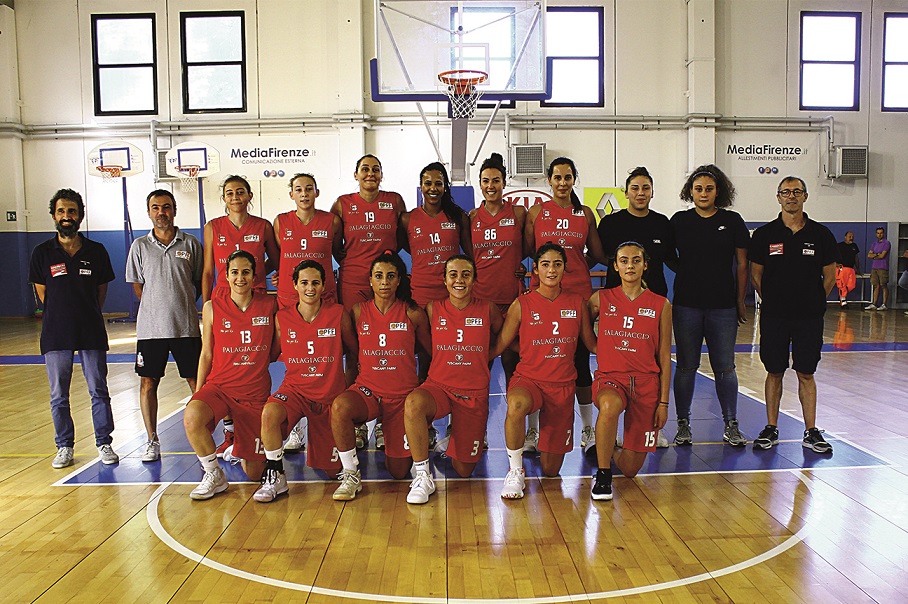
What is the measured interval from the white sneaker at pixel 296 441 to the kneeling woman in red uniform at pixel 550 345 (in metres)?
1.58

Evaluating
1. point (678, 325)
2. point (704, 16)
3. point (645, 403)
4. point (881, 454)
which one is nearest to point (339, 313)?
point (645, 403)

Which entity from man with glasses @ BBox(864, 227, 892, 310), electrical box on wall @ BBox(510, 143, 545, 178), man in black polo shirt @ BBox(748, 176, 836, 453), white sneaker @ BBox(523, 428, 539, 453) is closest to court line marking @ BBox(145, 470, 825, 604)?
man in black polo shirt @ BBox(748, 176, 836, 453)

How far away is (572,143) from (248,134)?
6319 millimetres

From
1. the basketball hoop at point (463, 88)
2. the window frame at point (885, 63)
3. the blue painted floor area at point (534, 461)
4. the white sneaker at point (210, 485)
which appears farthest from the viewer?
the window frame at point (885, 63)

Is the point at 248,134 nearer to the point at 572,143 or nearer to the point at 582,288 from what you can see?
the point at 572,143

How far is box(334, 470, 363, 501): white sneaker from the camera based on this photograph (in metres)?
3.64

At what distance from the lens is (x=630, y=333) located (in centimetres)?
392

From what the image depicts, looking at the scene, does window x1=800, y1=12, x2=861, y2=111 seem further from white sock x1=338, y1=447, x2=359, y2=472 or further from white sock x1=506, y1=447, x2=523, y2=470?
white sock x1=338, y1=447, x2=359, y2=472

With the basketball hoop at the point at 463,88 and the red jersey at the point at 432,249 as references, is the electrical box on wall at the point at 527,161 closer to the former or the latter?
the basketball hoop at the point at 463,88

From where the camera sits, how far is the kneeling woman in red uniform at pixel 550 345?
3.87 m

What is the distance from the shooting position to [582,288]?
14.3 ft

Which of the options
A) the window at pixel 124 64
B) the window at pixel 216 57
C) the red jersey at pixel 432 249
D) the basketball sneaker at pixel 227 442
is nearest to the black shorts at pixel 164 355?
the basketball sneaker at pixel 227 442

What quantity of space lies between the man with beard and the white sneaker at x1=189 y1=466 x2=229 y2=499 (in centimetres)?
84

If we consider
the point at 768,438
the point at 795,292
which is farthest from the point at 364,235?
the point at 768,438
